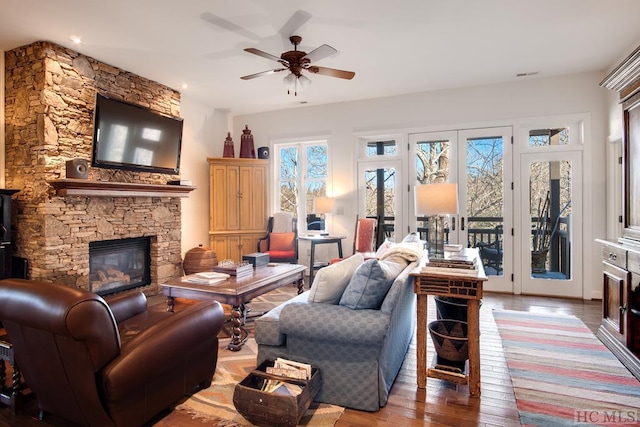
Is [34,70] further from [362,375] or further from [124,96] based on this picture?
[362,375]

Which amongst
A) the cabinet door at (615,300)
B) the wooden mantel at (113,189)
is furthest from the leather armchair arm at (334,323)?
the wooden mantel at (113,189)

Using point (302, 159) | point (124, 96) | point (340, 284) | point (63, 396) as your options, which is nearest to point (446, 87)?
point (302, 159)

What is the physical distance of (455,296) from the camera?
2.25m

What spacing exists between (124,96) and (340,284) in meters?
3.90

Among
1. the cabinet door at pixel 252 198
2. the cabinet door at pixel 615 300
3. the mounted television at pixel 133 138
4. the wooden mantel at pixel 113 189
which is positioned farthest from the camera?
the cabinet door at pixel 252 198

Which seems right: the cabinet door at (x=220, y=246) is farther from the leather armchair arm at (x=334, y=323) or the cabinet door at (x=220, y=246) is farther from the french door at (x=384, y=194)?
the leather armchair arm at (x=334, y=323)

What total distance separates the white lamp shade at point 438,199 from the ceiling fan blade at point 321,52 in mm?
1524

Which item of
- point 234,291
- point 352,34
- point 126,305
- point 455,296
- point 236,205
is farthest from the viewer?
point 236,205

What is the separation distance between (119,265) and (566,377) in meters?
4.89

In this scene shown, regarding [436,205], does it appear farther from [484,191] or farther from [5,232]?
[5,232]

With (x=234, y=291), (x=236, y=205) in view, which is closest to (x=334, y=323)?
(x=234, y=291)

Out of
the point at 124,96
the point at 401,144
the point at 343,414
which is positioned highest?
the point at 124,96

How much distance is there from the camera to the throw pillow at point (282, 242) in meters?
5.64

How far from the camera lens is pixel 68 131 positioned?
12.7 feet
